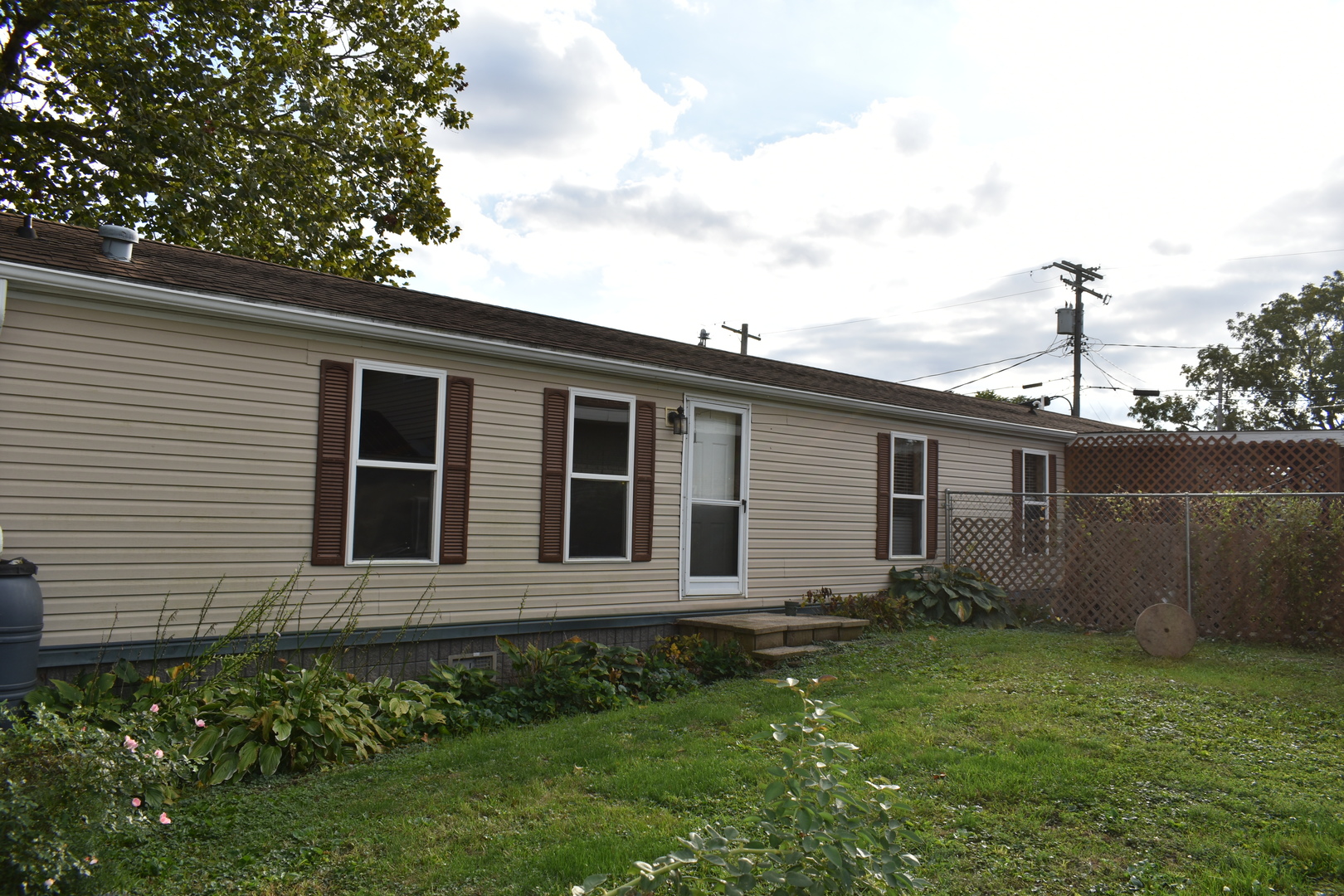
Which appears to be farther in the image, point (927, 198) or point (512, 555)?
point (927, 198)

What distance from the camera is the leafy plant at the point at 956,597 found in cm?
1023

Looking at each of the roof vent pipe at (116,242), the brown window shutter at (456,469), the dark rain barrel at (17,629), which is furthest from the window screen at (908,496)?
the dark rain barrel at (17,629)

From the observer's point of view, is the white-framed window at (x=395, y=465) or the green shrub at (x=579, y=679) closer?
the green shrub at (x=579, y=679)

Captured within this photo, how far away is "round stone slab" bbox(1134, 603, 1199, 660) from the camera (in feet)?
25.3

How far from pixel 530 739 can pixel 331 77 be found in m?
12.6

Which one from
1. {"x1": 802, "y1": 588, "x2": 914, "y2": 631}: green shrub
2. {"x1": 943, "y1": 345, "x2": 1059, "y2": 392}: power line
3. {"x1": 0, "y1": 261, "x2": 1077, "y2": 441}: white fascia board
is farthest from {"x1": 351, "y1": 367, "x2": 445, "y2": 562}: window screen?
{"x1": 943, "y1": 345, "x2": 1059, "y2": 392}: power line

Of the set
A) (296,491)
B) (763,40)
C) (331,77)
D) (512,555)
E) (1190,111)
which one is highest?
(331,77)

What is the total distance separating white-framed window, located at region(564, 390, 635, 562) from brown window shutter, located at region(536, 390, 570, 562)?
0.17 feet

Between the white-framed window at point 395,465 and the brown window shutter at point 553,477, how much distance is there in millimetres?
959

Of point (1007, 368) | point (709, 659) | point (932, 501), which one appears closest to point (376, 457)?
point (709, 659)

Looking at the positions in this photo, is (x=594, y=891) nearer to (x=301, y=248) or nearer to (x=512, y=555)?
(x=512, y=555)

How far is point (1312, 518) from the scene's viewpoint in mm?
8695

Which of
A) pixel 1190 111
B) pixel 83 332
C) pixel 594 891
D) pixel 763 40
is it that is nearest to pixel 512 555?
pixel 83 332

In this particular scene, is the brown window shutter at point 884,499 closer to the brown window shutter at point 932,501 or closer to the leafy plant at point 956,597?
the leafy plant at point 956,597
